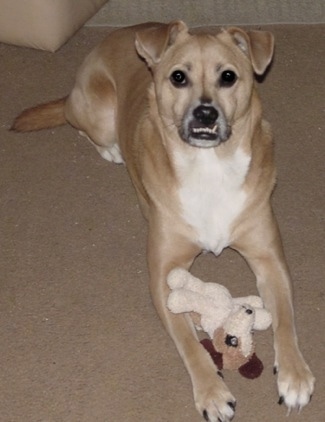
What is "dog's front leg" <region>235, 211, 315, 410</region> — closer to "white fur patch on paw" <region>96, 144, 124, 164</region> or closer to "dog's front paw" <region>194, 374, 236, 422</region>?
"dog's front paw" <region>194, 374, 236, 422</region>

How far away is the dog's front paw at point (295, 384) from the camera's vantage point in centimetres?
279

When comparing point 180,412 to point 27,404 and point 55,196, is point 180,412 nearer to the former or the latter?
point 27,404

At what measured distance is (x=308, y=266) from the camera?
3.24 meters

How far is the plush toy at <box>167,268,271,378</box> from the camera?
2816 millimetres

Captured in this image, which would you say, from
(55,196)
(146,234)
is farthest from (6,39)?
(146,234)

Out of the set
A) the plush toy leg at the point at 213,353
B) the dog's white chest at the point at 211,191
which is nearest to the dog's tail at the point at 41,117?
the dog's white chest at the point at 211,191

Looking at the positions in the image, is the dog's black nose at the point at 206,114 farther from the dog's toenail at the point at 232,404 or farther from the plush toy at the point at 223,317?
the dog's toenail at the point at 232,404

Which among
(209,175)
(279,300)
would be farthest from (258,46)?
(279,300)

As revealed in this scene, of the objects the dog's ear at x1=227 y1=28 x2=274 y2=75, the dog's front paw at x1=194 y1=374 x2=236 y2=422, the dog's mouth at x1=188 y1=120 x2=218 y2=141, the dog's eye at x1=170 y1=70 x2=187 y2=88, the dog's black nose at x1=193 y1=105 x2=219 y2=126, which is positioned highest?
the dog's ear at x1=227 y1=28 x2=274 y2=75

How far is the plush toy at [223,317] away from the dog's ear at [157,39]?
0.69 meters

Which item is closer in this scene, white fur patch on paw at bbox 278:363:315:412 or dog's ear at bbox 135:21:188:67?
white fur patch on paw at bbox 278:363:315:412

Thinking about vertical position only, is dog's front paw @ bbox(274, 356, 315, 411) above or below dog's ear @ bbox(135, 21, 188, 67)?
below

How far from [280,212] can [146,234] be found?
49 cm

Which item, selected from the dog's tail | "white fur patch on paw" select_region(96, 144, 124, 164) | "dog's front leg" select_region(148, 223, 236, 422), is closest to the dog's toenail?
"dog's front leg" select_region(148, 223, 236, 422)
